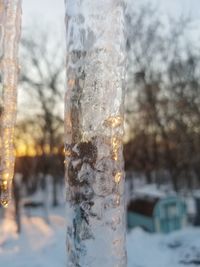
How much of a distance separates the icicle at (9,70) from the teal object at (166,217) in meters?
10.1

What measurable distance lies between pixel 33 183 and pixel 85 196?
32.0 meters

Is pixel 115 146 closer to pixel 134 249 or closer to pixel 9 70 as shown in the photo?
pixel 9 70

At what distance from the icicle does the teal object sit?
10.1 metres

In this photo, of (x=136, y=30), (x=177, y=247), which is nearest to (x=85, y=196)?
(x=177, y=247)

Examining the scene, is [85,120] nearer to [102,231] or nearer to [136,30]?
[102,231]

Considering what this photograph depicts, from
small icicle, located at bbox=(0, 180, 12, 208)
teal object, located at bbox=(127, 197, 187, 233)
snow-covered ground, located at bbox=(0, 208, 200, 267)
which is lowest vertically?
snow-covered ground, located at bbox=(0, 208, 200, 267)

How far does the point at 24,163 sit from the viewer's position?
32.9 m

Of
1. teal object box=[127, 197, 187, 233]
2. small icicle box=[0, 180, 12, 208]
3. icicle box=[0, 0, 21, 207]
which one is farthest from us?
teal object box=[127, 197, 187, 233]

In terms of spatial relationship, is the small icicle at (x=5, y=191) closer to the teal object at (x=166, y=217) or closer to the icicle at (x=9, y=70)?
the icicle at (x=9, y=70)

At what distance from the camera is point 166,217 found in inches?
499

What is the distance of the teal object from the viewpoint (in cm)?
1249

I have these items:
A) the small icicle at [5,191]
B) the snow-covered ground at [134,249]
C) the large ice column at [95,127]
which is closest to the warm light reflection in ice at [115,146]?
the large ice column at [95,127]

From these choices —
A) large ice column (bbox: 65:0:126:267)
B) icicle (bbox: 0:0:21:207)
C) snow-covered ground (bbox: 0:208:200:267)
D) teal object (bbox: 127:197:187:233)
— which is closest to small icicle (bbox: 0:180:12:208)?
icicle (bbox: 0:0:21:207)

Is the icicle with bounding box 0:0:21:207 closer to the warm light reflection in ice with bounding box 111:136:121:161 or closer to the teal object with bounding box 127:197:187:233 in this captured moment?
the warm light reflection in ice with bounding box 111:136:121:161
